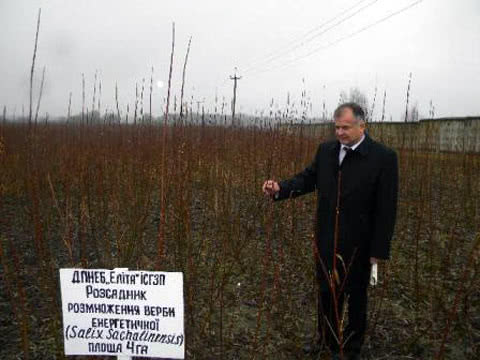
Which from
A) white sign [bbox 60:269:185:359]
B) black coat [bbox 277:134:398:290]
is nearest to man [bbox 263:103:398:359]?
black coat [bbox 277:134:398:290]

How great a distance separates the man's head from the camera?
5.71ft

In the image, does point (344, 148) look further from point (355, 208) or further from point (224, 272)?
point (224, 272)

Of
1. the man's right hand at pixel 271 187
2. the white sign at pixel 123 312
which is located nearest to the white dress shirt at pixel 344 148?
the man's right hand at pixel 271 187

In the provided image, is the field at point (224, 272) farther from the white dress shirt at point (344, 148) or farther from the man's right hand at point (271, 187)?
the white dress shirt at point (344, 148)

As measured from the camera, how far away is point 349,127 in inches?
68.4

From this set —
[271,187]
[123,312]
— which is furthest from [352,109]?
[123,312]

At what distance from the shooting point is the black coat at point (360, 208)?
1693 millimetres

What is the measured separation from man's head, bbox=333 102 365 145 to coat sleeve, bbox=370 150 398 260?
0.19m

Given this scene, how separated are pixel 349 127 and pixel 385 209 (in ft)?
1.47

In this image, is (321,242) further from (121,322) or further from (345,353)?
(121,322)

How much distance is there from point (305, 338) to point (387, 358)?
18.8 inches

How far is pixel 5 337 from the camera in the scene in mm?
2012

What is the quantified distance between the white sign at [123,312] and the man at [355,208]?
0.81 m

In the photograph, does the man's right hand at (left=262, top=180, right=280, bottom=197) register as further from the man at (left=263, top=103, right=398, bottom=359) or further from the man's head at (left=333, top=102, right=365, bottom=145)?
the man's head at (left=333, top=102, right=365, bottom=145)
